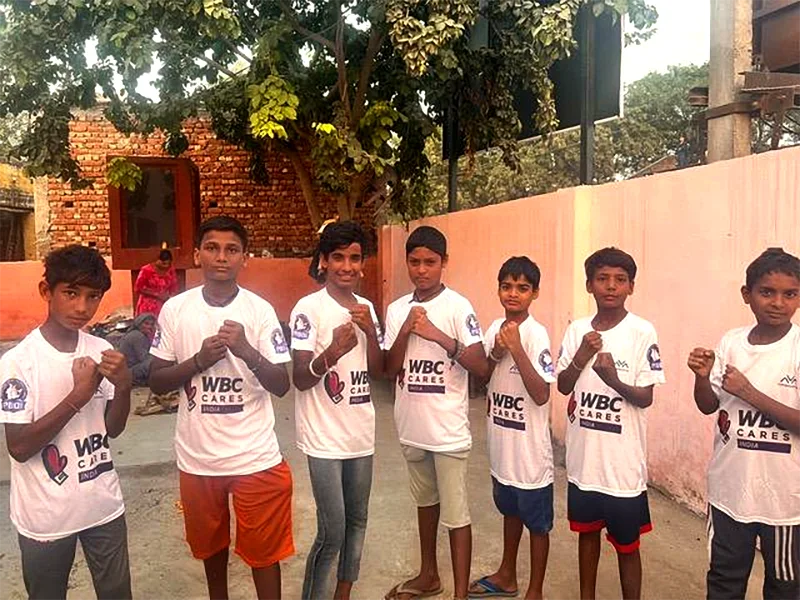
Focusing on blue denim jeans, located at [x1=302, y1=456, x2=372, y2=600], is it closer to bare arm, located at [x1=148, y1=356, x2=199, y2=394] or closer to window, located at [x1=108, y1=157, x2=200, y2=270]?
bare arm, located at [x1=148, y1=356, x2=199, y2=394]

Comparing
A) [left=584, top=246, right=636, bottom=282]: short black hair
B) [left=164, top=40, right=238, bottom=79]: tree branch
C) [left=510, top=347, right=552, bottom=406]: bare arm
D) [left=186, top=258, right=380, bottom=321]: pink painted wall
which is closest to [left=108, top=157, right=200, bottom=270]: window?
[left=164, top=40, right=238, bottom=79]: tree branch

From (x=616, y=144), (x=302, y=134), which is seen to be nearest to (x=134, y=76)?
(x=302, y=134)

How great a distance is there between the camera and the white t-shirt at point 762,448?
211 centimetres

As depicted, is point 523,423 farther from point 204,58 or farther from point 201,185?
point 201,185

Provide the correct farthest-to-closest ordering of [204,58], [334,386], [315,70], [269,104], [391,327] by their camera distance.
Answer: [315,70]
[204,58]
[269,104]
[391,327]
[334,386]

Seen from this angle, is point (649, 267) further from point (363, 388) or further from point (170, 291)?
point (170, 291)

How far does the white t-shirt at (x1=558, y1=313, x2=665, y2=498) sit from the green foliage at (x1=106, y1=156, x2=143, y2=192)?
20.5ft

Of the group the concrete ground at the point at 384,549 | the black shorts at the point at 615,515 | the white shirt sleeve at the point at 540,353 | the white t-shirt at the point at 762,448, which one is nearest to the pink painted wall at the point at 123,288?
the concrete ground at the point at 384,549

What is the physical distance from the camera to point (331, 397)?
2.51 meters

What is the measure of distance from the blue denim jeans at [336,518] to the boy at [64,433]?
0.67 meters

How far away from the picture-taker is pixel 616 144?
51.0 ft

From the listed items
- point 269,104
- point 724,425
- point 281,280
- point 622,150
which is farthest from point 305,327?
point 622,150

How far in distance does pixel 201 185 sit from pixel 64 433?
9870 millimetres

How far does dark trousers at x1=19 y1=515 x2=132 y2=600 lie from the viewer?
6.73 ft
